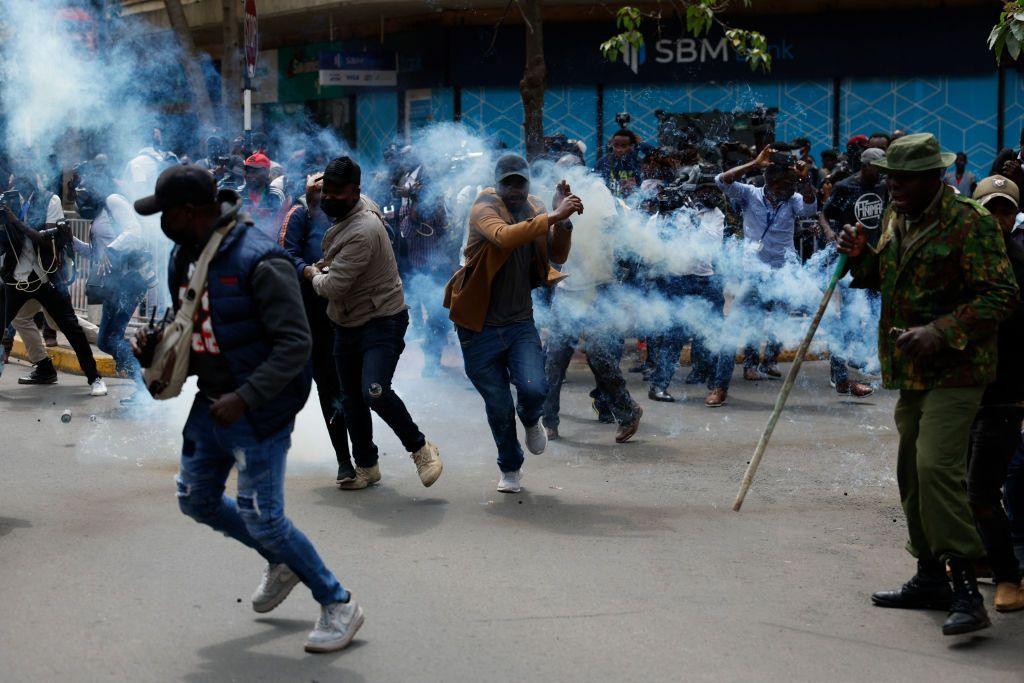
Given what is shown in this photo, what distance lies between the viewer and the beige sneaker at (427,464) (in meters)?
6.76

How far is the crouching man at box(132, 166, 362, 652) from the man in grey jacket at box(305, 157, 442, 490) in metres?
2.03

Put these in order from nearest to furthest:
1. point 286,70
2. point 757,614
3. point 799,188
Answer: point 757,614
point 799,188
point 286,70

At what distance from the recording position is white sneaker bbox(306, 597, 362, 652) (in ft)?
14.8

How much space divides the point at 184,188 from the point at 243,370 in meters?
0.63

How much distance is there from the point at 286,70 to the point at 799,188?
14725 mm

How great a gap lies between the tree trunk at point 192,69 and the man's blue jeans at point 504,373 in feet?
35.1

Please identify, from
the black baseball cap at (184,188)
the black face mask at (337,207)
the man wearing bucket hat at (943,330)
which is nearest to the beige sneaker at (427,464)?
the black face mask at (337,207)

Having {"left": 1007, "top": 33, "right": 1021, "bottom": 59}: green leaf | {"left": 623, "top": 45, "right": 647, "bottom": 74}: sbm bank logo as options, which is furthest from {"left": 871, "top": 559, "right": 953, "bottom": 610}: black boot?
{"left": 623, "top": 45, "right": 647, "bottom": 74}: sbm bank logo

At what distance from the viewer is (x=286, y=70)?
2372cm

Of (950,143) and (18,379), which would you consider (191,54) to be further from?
(950,143)

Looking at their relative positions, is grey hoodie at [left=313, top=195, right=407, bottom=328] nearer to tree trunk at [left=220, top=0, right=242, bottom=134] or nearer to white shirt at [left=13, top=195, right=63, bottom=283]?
white shirt at [left=13, top=195, right=63, bottom=283]

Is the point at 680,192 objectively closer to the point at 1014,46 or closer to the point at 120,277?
the point at 120,277

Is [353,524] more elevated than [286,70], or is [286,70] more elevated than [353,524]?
[286,70]

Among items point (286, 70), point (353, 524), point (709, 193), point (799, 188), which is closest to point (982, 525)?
point (353, 524)
